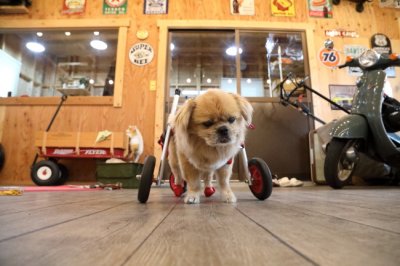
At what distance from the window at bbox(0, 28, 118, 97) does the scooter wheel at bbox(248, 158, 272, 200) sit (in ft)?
10.8

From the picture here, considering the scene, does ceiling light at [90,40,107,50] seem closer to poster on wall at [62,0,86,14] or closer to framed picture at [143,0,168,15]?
poster on wall at [62,0,86,14]

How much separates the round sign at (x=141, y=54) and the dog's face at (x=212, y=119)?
3057 mm

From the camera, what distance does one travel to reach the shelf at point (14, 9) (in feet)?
14.1

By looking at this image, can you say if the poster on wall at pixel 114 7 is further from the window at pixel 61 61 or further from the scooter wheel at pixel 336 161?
the scooter wheel at pixel 336 161

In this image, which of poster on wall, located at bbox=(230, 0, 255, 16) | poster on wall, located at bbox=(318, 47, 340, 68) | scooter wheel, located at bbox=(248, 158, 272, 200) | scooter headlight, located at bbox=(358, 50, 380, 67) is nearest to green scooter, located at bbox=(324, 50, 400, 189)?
scooter headlight, located at bbox=(358, 50, 380, 67)

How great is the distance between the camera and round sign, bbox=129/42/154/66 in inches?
164

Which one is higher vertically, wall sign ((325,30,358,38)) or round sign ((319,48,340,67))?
wall sign ((325,30,358,38))

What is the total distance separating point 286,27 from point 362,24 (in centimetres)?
135

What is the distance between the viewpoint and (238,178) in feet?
12.3

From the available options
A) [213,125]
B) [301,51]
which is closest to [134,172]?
[213,125]

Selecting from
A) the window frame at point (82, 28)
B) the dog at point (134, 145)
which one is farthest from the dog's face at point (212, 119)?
the window frame at point (82, 28)

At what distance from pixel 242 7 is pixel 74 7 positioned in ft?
9.26

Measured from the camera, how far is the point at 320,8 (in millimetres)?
4426

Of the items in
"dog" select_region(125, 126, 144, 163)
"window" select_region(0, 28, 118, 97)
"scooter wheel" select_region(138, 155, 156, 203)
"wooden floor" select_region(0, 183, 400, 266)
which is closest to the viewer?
"wooden floor" select_region(0, 183, 400, 266)
